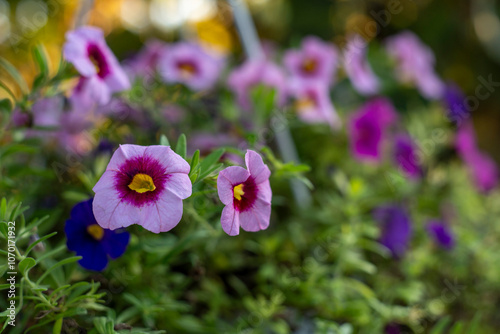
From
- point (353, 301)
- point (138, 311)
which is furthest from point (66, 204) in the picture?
point (353, 301)

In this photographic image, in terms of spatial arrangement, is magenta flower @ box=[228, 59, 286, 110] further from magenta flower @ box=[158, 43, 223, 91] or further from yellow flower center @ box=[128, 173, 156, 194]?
yellow flower center @ box=[128, 173, 156, 194]

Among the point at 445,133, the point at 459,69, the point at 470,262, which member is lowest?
the point at 459,69

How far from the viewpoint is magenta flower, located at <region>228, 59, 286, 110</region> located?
88cm

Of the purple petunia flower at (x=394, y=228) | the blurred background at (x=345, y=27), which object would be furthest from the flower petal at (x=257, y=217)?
the blurred background at (x=345, y=27)

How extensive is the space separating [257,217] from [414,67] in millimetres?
855

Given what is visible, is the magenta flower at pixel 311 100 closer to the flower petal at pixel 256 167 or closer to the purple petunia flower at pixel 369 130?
the purple petunia flower at pixel 369 130

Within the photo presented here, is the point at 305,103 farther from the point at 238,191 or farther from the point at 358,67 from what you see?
the point at 238,191

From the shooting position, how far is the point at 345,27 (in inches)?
72.5

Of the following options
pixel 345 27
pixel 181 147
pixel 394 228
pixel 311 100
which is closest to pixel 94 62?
pixel 181 147

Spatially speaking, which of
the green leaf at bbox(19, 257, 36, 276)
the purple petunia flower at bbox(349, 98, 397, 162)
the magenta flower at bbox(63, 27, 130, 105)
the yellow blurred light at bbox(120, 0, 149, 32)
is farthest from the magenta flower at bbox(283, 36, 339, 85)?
the yellow blurred light at bbox(120, 0, 149, 32)

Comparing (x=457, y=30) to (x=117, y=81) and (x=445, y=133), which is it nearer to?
(x=445, y=133)

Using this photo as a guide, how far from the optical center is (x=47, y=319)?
18.3 inches

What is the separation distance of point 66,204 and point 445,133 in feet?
2.72

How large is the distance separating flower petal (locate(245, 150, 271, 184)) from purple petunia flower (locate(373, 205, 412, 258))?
1.37ft
